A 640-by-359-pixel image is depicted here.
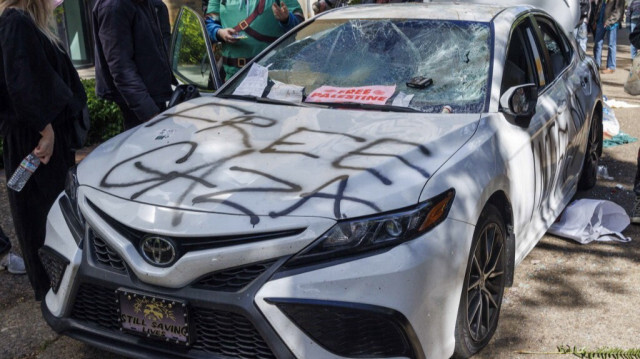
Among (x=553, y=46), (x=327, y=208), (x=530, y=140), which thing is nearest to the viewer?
(x=327, y=208)

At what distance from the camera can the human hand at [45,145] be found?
149 inches

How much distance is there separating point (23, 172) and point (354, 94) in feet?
5.75

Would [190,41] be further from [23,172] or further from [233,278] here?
[233,278]

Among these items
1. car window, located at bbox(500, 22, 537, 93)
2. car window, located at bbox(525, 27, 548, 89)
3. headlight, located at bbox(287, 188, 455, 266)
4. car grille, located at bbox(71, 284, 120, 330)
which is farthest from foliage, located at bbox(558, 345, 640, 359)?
car grille, located at bbox(71, 284, 120, 330)

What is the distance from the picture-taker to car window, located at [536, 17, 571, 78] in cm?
487

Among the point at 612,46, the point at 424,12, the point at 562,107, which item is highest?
the point at 424,12

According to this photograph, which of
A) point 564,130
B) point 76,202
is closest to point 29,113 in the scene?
point 76,202

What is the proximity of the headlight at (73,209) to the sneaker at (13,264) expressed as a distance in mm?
1456

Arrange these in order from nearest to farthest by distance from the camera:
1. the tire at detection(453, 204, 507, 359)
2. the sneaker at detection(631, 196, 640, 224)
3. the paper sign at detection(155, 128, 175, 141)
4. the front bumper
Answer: the front bumper
the tire at detection(453, 204, 507, 359)
the paper sign at detection(155, 128, 175, 141)
the sneaker at detection(631, 196, 640, 224)

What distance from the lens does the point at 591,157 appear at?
5.74 metres

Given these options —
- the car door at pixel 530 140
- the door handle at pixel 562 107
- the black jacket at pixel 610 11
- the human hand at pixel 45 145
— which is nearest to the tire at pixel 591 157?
the door handle at pixel 562 107

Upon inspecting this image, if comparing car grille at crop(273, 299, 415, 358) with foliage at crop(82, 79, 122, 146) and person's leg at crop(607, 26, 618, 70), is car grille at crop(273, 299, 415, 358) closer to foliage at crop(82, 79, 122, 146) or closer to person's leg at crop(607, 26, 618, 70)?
foliage at crop(82, 79, 122, 146)

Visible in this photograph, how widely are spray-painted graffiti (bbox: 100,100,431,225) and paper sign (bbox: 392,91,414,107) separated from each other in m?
0.48

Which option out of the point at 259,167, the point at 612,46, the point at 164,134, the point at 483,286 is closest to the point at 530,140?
the point at 483,286
